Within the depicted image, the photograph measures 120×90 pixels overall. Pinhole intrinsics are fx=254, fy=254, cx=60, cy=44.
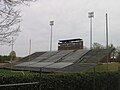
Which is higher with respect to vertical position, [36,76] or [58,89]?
[36,76]

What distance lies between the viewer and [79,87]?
41.9ft

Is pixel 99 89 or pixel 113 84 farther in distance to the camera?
pixel 113 84

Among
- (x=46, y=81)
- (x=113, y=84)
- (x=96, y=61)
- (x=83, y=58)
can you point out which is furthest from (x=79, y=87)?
(x=83, y=58)

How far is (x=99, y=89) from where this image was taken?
14039 mm

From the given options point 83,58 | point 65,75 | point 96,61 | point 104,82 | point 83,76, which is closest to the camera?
point 65,75

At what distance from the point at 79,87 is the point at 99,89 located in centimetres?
178

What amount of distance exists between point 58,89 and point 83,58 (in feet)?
83.5

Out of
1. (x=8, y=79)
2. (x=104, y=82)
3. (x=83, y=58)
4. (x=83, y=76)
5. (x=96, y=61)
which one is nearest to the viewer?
(x=8, y=79)

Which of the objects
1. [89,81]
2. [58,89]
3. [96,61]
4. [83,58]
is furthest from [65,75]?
[83,58]

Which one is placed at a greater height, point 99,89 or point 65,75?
point 65,75

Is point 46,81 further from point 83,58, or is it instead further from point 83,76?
point 83,58

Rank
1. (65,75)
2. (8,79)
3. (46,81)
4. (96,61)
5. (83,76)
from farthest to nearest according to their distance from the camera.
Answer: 1. (96,61)
2. (83,76)
3. (65,75)
4. (46,81)
5. (8,79)

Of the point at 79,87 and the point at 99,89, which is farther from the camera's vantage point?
the point at 99,89

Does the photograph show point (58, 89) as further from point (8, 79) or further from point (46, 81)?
point (8, 79)
